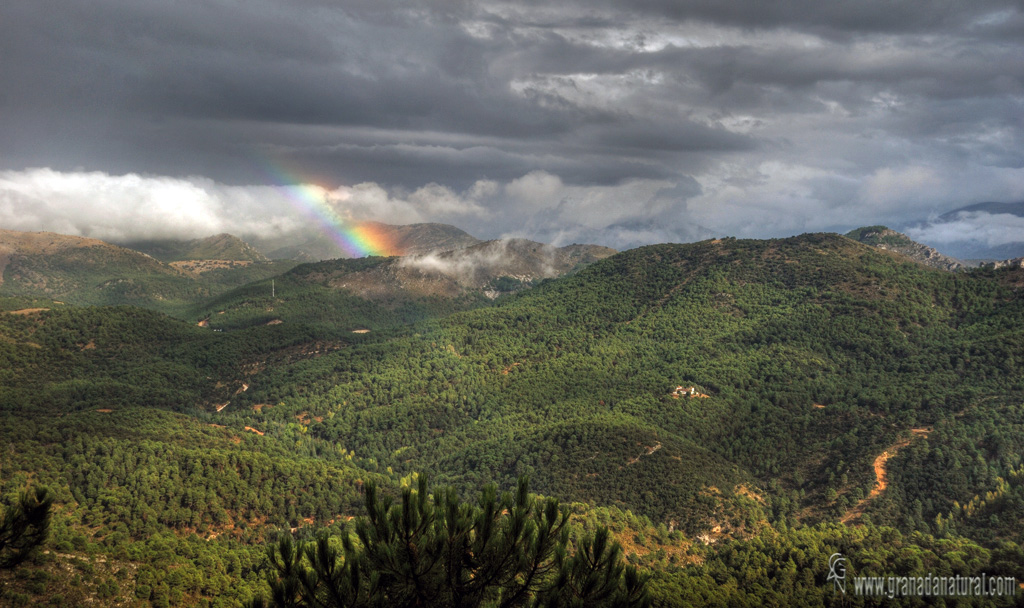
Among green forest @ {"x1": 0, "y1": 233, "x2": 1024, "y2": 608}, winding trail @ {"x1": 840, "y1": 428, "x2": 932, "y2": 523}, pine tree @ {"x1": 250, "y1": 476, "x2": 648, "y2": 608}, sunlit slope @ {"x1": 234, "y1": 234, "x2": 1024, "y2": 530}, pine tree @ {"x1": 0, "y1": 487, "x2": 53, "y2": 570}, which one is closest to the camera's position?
pine tree @ {"x1": 250, "y1": 476, "x2": 648, "y2": 608}

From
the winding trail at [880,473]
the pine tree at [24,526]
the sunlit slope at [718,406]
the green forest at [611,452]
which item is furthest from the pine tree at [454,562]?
the winding trail at [880,473]

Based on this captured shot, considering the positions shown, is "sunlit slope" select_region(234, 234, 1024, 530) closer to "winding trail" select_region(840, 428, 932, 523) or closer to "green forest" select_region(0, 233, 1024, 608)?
"green forest" select_region(0, 233, 1024, 608)

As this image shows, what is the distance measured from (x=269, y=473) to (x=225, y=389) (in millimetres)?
100561

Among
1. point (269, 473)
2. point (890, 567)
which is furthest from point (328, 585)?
point (269, 473)

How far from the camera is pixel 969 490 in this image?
108938 mm

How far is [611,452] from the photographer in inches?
5167

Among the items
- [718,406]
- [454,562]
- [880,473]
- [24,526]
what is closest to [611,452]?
[718,406]

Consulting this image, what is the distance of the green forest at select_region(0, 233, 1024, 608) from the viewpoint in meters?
72.2

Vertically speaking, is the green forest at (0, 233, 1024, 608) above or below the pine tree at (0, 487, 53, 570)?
below

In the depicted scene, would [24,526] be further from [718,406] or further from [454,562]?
[718,406]

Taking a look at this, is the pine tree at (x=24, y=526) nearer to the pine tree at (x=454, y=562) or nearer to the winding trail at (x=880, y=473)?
the pine tree at (x=454, y=562)

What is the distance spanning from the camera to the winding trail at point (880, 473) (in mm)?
112081

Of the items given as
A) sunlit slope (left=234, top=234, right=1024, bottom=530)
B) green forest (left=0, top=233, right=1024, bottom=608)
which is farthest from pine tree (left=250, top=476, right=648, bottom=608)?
sunlit slope (left=234, top=234, right=1024, bottom=530)

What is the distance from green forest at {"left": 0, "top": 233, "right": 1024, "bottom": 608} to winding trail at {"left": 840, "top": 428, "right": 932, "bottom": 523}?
0.64 m
